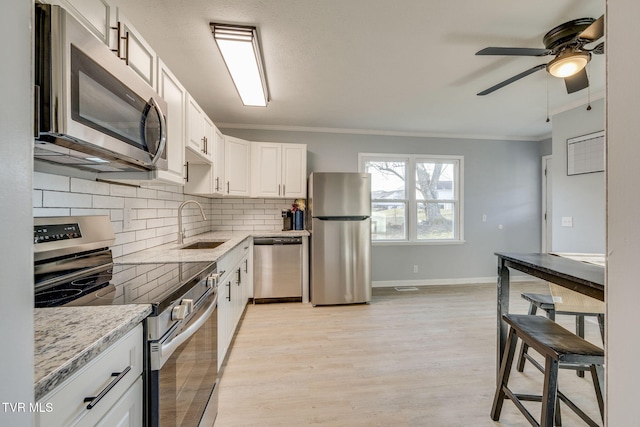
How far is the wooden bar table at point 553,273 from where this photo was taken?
1104 mm

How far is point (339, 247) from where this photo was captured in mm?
3377

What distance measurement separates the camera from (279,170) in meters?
3.71

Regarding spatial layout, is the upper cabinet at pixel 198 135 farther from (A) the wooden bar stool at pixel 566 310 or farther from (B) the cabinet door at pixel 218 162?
(A) the wooden bar stool at pixel 566 310

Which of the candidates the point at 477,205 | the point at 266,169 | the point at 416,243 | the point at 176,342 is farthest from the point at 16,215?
the point at 477,205

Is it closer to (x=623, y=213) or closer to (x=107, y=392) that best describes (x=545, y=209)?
(x=623, y=213)

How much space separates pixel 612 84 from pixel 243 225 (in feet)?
12.6

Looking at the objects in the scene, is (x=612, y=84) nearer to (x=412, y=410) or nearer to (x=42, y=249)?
(x=412, y=410)

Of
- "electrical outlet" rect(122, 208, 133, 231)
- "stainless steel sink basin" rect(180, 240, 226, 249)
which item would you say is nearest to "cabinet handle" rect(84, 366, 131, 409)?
"electrical outlet" rect(122, 208, 133, 231)

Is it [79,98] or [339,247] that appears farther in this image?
[339,247]

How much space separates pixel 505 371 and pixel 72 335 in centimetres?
194

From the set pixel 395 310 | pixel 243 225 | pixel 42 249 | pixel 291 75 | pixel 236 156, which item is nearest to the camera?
pixel 42 249

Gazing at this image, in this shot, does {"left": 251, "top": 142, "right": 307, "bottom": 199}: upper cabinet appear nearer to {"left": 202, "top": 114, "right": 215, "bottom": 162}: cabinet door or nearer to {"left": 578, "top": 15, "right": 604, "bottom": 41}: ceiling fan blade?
{"left": 202, "top": 114, "right": 215, "bottom": 162}: cabinet door

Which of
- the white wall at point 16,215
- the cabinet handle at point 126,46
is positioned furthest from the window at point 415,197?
the white wall at point 16,215

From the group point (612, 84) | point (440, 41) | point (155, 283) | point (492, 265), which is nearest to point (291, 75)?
point (440, 41)
